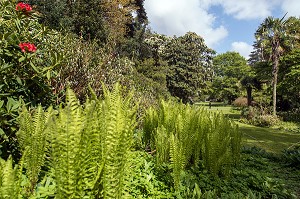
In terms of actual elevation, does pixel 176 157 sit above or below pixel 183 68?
below

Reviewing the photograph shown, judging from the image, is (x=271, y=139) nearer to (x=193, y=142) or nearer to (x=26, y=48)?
(x=193, y=142)

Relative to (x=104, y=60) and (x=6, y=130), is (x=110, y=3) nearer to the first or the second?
(x=104, y=60)

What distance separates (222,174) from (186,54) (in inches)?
960

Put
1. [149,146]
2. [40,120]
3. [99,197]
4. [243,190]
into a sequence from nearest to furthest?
[99,197] < [40,120] < [243,190] < [149,146]

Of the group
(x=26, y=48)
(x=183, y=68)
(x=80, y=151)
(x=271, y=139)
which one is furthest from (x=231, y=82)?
(x=80, y=151)

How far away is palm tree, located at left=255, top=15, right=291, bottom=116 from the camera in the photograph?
19.8m

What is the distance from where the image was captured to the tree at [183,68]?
26047 mm

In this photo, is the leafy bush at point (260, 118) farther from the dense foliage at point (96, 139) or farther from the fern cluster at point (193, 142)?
the fern cluster at point (193, 142)

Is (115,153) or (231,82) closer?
(115,153)

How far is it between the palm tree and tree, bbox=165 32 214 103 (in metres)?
8.02

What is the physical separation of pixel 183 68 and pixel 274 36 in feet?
31.4

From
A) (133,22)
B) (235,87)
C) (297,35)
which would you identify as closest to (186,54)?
(133,22)

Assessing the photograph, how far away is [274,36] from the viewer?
19906 millimetres

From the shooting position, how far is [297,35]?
20047 millimetres
